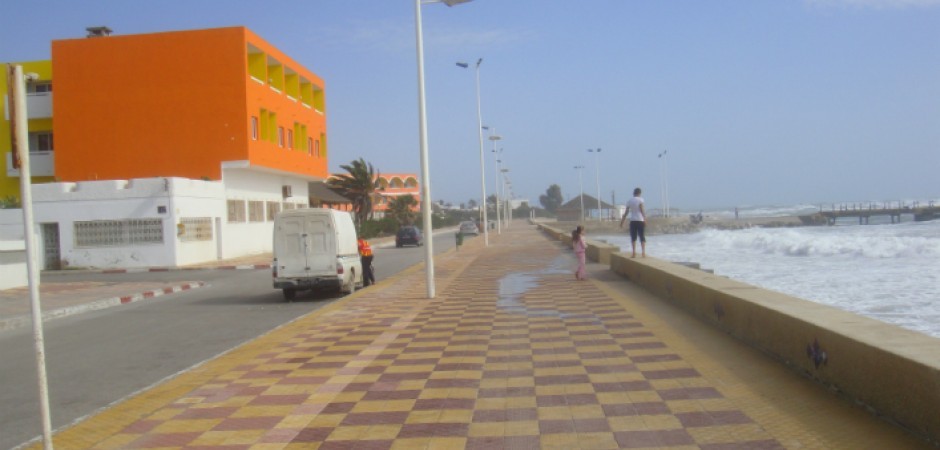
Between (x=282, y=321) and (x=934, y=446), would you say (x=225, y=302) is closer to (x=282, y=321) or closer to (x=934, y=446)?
(x=282, y=321)

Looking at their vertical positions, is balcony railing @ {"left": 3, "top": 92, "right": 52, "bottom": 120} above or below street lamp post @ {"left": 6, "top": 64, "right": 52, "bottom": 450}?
above

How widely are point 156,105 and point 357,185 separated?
25864 mm

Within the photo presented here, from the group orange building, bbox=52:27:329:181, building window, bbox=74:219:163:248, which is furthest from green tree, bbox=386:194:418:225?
building window, bbox=74:219:163:248

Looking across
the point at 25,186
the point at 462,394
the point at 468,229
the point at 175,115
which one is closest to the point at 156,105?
the point at 175,115

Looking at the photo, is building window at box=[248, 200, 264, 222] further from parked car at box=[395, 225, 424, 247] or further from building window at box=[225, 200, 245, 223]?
parked car at box=[395, 225, 424, 247]

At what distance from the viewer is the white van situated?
17422 mm

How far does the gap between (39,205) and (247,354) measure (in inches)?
982

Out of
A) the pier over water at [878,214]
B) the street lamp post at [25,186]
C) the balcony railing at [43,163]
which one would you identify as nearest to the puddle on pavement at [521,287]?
the street lamp post at [25,186]

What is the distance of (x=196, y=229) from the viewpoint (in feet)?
108

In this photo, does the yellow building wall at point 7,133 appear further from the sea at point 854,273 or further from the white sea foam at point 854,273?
the white sea foam at point 854,273

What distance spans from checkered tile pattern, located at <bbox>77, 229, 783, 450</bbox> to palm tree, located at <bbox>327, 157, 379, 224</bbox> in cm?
4929

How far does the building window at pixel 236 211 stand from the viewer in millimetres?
36266

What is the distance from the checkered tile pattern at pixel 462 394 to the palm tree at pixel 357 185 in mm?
49286

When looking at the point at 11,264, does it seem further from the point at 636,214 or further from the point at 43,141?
the point at 43,141
